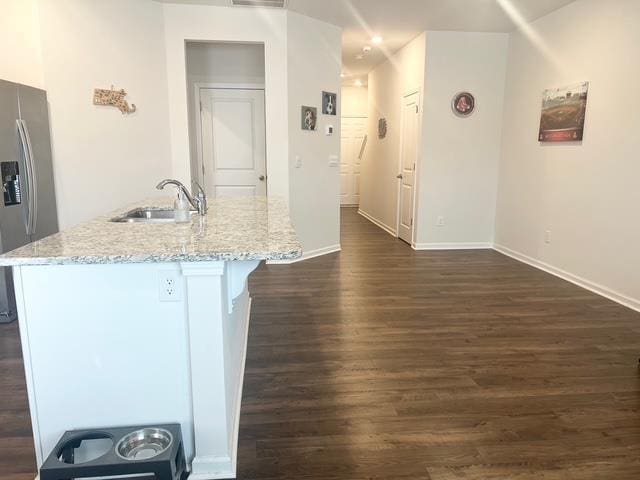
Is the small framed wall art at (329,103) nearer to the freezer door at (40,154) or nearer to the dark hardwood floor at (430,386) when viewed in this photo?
the dark hardwood floor at (430,386)

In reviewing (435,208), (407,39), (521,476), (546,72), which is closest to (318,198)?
(435,208)

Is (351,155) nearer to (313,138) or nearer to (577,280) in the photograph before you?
(313,138)

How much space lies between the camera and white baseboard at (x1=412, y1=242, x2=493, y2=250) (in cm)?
565

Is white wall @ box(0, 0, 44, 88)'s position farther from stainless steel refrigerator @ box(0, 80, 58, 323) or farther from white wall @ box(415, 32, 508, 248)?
white wall @ box(415, 32, 508, 248)

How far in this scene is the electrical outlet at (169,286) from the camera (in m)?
1.48

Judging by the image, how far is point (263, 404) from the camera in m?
2.12

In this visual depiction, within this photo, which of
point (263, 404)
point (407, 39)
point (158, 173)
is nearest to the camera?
point (263, 404)

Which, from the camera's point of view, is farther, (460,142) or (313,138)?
(460,142)

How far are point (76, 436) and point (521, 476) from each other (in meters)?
1.65

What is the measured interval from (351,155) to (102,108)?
6.80 metres

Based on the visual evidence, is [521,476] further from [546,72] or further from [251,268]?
[546,72]

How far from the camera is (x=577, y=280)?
4.11 metres

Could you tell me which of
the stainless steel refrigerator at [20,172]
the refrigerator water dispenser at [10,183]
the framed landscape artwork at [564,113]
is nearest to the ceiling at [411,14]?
the framed landscape artwork at [564,113]

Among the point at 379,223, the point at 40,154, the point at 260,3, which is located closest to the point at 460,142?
the point at 379,223
